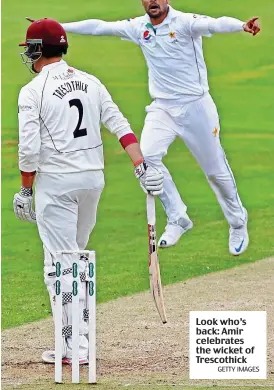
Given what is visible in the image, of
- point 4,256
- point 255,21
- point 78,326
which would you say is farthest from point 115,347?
point 255,21

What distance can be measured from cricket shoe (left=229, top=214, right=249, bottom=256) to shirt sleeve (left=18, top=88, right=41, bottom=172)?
1.53 metres

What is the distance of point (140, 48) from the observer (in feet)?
27.2

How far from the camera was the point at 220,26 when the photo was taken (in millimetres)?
7883

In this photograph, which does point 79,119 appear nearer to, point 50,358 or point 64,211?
point 64,211

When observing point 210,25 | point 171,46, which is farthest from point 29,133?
point 210,25

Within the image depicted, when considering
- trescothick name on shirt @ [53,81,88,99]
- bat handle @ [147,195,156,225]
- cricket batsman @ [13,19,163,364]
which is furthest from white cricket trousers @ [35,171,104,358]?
trescothick name on shirt @ [53,81,88,99]

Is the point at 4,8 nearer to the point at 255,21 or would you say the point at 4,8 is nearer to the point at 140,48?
the point at 140,48

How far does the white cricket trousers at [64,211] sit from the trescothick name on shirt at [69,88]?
1.38 feet

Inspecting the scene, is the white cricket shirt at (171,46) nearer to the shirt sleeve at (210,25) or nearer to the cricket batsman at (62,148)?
the shirt sleeve at (210,25)

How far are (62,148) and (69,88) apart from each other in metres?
0.32

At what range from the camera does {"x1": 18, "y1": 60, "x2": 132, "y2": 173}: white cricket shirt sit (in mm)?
7458

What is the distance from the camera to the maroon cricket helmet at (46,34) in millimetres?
7562
